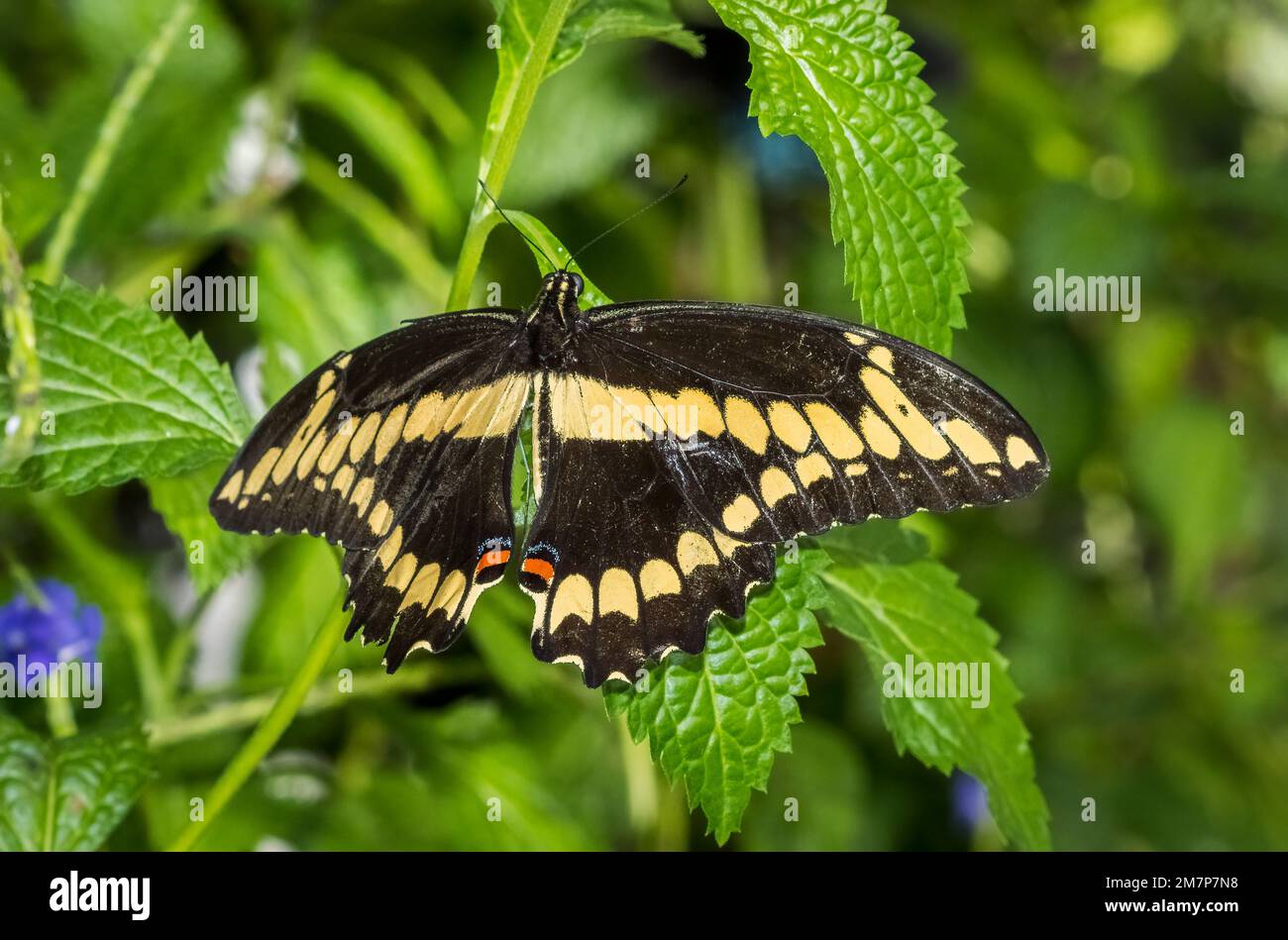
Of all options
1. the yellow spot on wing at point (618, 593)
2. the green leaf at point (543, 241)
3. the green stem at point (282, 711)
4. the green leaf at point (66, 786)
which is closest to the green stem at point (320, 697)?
the green leaf at point (66, 786)

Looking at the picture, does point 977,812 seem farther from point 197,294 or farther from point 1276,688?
point 197,294

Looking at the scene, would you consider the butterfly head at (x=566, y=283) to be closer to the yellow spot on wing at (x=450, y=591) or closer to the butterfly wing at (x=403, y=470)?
the butterfly wing at (x=403, y=470)

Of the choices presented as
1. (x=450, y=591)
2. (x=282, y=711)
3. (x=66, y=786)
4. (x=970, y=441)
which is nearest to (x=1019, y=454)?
(x=970, y=441)

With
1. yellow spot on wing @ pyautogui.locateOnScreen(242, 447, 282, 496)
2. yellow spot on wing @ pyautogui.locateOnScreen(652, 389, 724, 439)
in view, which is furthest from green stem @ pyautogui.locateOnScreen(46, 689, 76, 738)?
yellow spot on wing @ pyautogui.locateOnScreen(652, 389, 724, 439)

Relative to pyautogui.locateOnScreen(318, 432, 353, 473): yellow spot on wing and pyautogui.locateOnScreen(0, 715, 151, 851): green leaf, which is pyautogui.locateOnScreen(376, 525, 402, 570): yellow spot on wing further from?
pyautogui.locateOnScreen(0, 715, 151, 851): green leaf

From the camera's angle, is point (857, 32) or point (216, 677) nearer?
point (857, 32)
